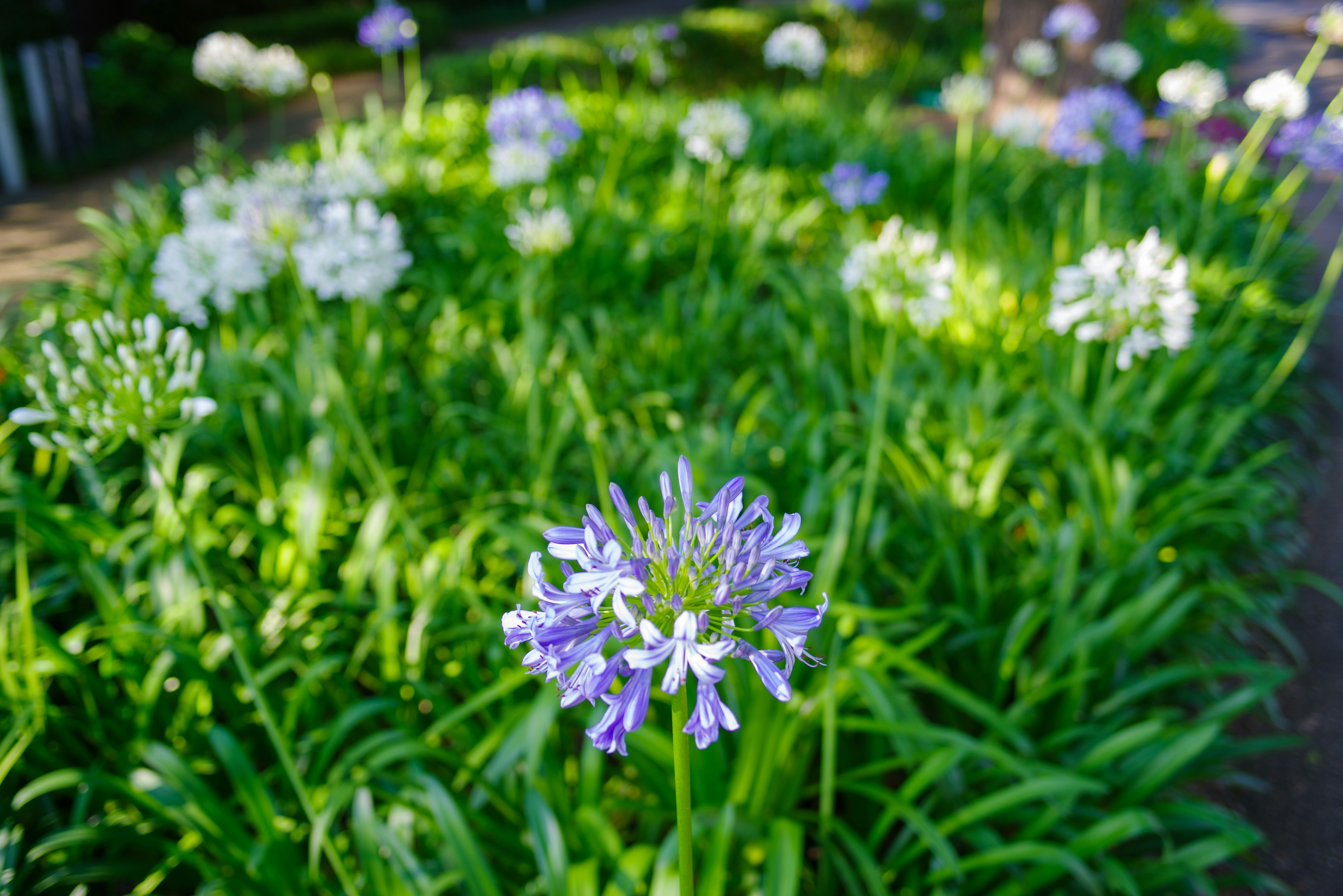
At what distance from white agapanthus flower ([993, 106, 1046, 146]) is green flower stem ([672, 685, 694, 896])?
576cm

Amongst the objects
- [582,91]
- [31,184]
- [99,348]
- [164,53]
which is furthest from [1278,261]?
[164,53]

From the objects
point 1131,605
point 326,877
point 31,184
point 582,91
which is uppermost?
point 582,91

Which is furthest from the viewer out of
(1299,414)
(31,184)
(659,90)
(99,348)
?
(659,90)

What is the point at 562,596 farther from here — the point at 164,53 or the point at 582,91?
the point at 164,53

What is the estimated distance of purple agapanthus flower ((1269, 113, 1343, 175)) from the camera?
11.4 ft

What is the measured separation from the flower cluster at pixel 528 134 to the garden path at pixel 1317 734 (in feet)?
11.5

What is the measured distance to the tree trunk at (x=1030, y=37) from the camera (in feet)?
25.4

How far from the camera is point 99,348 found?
157 cm

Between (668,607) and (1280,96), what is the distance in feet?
14.3

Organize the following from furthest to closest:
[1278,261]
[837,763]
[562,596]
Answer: [1278,261] → [837,763] → [562,596]

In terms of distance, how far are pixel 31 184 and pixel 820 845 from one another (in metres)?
10.2

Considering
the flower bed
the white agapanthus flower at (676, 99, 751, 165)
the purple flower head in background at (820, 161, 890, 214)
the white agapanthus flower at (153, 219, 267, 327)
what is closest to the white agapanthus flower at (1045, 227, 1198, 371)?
the flower bed

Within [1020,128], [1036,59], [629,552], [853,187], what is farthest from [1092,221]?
[629,552]

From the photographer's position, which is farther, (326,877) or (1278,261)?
(1278,261)
